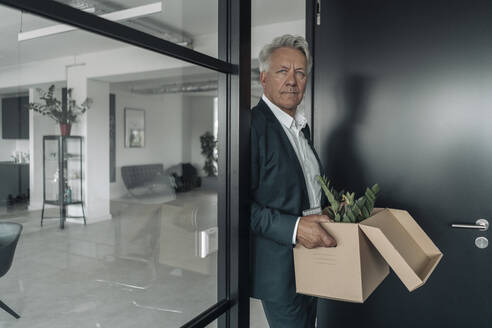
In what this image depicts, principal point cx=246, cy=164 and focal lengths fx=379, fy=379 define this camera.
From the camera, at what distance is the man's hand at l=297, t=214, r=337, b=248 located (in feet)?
3.50

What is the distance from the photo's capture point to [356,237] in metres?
1.04

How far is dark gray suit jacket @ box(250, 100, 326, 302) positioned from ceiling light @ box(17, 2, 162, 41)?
1.66 feet

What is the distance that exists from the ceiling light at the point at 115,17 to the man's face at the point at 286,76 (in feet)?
1.49

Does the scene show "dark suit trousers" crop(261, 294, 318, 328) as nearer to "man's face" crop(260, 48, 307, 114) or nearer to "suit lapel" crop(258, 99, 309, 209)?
"suit lapel" crop(258, 99, 309, 209)

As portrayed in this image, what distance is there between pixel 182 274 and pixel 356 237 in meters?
0.50

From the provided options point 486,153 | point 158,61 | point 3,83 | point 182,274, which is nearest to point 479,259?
point 486,153

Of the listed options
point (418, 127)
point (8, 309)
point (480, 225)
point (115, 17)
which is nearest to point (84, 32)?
point (115, 17)

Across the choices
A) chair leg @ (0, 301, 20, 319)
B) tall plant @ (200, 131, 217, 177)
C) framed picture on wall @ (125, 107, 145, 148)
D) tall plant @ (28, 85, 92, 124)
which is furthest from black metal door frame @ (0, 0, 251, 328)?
chair leg @ (0, 301, 20, 319)

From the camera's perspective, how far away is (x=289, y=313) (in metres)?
1.28

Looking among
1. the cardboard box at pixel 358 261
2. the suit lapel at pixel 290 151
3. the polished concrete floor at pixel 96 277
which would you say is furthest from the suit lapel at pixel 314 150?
the polished concrete floor at pixel 96 277

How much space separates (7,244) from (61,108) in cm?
26

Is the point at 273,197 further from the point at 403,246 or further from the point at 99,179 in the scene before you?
the point at 99,179

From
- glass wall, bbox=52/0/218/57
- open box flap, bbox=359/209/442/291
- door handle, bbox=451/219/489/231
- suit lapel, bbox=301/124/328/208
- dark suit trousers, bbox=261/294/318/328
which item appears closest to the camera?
glass wall, bbox=52/0/218/57

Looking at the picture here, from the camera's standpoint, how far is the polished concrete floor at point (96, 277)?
2.14 ft
